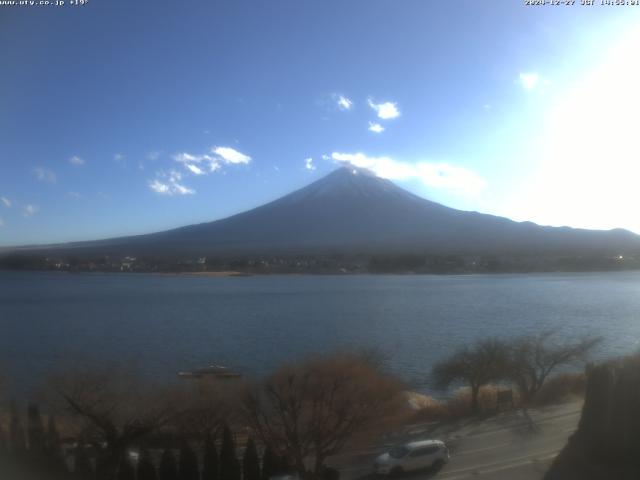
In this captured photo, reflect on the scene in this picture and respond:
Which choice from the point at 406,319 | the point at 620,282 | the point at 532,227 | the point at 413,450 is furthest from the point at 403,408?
the point at 532,227

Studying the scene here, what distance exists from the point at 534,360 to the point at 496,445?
10.9 ft

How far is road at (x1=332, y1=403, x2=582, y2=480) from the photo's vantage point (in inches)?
179

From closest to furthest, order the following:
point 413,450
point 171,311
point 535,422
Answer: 1. point 413,450
2. point 535,422
3. point 171,311

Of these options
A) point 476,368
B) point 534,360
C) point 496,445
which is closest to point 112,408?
point 496,445

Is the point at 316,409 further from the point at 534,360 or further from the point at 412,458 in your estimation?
the point at 534,360

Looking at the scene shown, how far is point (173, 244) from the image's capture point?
41125 millimetres

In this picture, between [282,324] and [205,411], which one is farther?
[282,324]

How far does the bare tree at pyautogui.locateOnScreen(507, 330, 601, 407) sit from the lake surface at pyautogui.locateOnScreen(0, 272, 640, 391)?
4.37 feet

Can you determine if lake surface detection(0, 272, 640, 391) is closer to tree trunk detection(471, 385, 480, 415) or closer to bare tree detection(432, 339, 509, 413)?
bare tree detection(432, 339, 509, 413)

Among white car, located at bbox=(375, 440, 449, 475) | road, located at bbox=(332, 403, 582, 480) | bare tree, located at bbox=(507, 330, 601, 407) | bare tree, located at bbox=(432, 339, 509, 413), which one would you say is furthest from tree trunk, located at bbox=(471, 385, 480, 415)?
white car, located at bbox=(375, 440, 449, 475)

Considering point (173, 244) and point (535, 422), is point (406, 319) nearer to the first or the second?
point (535, 422)

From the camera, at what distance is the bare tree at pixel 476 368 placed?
7809 millimetres

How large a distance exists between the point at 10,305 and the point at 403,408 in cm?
1791

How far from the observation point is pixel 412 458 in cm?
465
